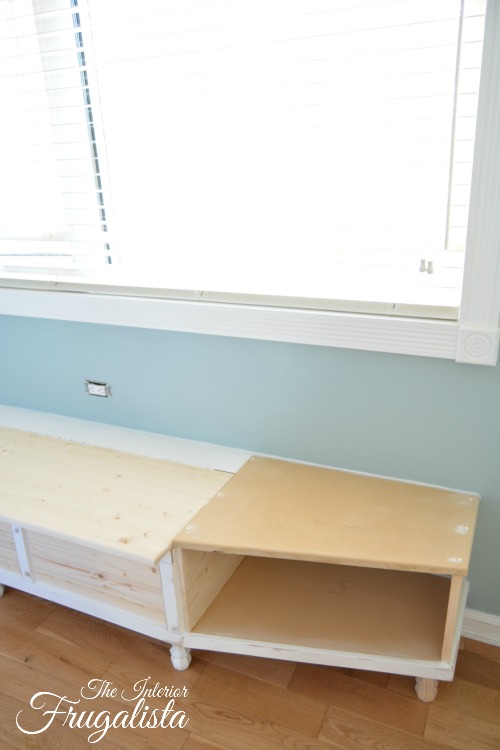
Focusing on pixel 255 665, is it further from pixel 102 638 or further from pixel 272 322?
pixel 272 322

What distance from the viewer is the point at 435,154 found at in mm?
1301

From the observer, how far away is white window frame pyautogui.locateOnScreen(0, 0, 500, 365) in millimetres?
1203

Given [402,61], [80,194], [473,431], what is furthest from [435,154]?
[80,194]

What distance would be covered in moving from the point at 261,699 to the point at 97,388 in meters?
1.06

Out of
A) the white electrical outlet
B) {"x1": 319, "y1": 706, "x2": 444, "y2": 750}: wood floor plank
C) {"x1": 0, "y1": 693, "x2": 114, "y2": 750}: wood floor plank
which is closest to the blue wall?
the white electrical outlet

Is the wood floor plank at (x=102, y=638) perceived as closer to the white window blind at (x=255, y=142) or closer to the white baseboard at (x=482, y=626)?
the white baseboard at (x=482, y=626)

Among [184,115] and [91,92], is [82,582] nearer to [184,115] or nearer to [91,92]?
[184,115]

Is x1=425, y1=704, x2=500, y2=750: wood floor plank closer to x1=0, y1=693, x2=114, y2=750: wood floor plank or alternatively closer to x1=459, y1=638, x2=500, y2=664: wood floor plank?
x1=459, y1=638, x2=500, y2=664: wood floor plank

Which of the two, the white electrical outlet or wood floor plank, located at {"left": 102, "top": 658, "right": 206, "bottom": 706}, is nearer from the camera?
wood floor plank, located at {"left": 102, "top": 658, "right": 206, "bottom": 706}

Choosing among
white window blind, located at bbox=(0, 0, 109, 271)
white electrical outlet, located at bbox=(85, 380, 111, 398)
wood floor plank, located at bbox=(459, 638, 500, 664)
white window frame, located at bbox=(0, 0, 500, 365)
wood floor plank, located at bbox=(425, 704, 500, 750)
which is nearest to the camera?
white window frame, located at bbox=(0, 0, 500, 365)

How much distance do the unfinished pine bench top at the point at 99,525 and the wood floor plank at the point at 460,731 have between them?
636mm

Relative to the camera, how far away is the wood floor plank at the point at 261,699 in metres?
1.38

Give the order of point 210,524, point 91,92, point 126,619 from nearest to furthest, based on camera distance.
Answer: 1. point 210,524
2. point 126,619
3. point 91,92

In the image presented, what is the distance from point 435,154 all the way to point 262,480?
0.92 meters
